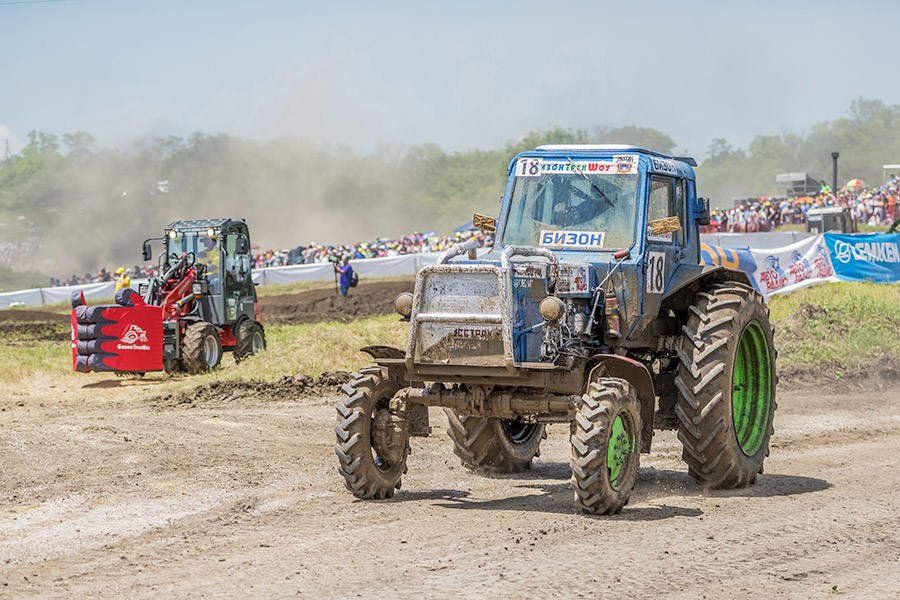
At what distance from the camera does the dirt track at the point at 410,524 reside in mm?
7305

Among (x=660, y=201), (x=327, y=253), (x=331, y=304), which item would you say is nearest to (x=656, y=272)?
(x=660, y=201)

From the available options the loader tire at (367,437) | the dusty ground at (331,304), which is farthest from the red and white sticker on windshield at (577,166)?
the dusty ground at (331,304)

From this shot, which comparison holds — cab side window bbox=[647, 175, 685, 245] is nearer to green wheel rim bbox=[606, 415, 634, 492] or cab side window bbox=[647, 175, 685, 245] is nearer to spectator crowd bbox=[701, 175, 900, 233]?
green wheel rim bbox=[606, 415, 634, 492]

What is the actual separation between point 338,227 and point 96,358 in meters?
60.9

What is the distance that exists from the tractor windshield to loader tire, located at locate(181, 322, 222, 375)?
11303 mm

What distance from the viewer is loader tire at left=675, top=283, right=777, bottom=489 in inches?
398

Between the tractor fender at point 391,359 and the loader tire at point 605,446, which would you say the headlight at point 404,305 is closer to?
the tractor fender at point 391,359

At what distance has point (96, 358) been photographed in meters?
20.3

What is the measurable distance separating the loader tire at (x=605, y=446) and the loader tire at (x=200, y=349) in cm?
1268

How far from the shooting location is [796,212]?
178 feet

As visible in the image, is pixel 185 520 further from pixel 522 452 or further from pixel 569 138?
pixel 569 138

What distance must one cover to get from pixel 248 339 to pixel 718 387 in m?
14.2

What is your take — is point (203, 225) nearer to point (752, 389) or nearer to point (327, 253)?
point (752, 389)

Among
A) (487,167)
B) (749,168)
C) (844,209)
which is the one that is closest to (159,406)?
(844,209)
